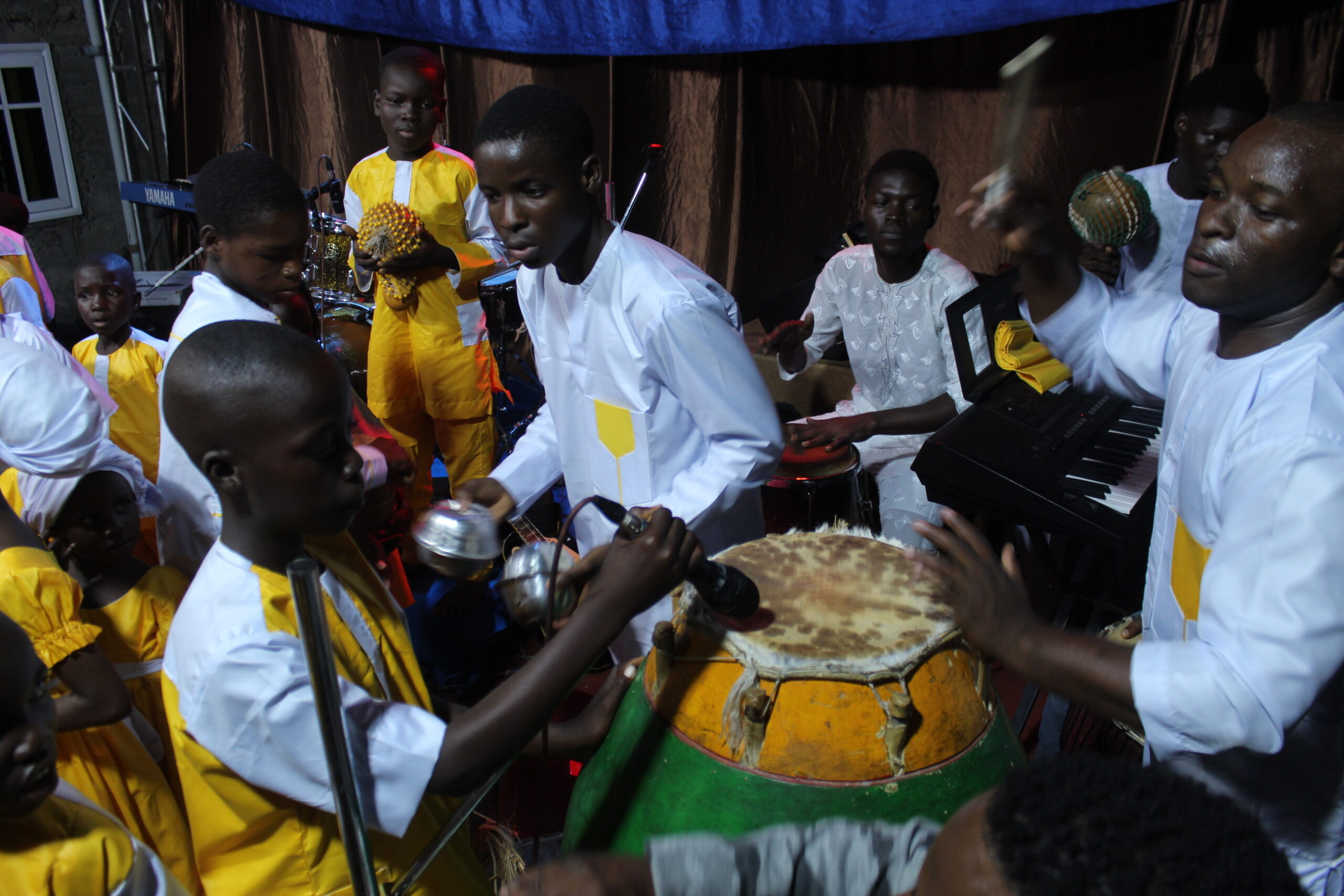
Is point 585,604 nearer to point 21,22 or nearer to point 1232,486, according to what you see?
point 1232,486

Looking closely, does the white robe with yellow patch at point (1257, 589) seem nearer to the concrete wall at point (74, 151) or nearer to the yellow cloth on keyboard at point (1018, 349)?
the yellow cloth on keyboard at point (1018, 349)

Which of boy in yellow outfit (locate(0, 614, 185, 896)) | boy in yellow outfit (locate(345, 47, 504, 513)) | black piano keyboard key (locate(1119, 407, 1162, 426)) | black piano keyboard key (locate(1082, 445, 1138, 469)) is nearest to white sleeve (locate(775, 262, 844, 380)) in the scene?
black piano keyboard key (locate(1119, 407, 1162, 426))

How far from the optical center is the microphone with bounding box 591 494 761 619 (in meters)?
1.51

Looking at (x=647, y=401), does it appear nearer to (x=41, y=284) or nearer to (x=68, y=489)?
(x=68, y=489)

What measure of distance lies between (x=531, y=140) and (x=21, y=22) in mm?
8290

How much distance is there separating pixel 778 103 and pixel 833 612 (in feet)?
17.5

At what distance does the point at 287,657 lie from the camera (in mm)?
1286

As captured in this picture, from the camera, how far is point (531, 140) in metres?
2.07

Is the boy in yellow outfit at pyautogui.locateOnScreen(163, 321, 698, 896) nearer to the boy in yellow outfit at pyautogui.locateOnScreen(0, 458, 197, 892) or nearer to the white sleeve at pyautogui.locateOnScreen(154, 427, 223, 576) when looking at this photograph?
the boy in yellow outfit at pyautogui.locateOnScreen(0, 458, 197, 892)

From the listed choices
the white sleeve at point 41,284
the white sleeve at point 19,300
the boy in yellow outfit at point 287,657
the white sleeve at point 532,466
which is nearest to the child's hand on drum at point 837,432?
the white sleeve at point 532,466

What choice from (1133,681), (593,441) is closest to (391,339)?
(593,441)

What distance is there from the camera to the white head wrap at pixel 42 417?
2221 millimetres

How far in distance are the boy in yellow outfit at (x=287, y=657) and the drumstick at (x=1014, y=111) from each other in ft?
3.41

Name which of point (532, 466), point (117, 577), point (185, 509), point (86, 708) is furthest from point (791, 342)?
point (86, 708)
